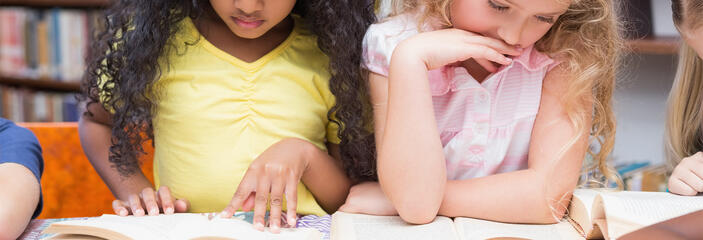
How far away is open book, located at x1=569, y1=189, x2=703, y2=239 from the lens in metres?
0.68

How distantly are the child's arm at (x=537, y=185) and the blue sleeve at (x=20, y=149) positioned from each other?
561 millimetres

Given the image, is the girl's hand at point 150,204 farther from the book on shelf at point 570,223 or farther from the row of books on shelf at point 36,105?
the row of books on shelf at point 36,105

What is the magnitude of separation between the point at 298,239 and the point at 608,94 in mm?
490

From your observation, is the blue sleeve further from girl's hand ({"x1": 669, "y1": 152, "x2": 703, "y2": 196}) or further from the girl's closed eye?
girl's hand ({"x1": 669, "y1": 152, "x2": 703, "y2": 196})

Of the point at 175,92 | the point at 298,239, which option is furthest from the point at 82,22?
the point at 298,239

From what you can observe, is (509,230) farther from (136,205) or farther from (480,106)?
(136,205)

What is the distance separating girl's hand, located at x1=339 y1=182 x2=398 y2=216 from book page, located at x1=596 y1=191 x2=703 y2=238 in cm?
27

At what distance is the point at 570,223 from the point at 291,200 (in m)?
0.36

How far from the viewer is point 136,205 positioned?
2.72ft

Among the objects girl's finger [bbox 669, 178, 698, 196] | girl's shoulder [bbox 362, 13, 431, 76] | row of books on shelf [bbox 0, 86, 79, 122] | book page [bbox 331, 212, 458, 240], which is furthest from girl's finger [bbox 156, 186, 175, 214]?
row of books on shelf [bbox 0, 86, 79, 122]

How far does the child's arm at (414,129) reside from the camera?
0.80m

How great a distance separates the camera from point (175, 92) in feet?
3.15

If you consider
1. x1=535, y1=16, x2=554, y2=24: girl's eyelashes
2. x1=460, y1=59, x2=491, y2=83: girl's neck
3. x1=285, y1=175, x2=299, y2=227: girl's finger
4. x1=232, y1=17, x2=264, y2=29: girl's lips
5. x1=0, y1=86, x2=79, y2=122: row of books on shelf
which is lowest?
x1=0, y1=86, x2=79, y2=122: row of books on shelf

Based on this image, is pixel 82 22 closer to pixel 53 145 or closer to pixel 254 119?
pixel 53 145
